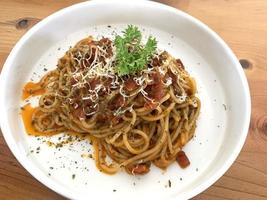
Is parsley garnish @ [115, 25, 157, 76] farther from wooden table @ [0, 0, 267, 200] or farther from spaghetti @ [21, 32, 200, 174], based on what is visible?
wooden table @ [0, 0, 267, 200]

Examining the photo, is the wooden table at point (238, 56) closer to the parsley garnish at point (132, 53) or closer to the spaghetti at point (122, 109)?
the spaghetti at point (122, 109)

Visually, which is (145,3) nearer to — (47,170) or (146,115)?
(146,115)

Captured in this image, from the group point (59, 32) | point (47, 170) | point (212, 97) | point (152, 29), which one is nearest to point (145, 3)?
point (152, 29)

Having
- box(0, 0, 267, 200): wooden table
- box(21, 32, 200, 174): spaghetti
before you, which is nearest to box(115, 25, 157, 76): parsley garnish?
box(21, 32, 200, 174): spaghetti

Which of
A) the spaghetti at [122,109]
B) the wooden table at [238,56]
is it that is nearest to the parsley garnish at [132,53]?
the spaghetti at [122,109]

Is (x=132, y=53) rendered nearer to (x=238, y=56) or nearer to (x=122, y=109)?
(x=122, y=109)

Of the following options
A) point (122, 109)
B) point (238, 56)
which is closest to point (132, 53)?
point (122, 109)

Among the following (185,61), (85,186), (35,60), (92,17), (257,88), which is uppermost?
(92,17)
